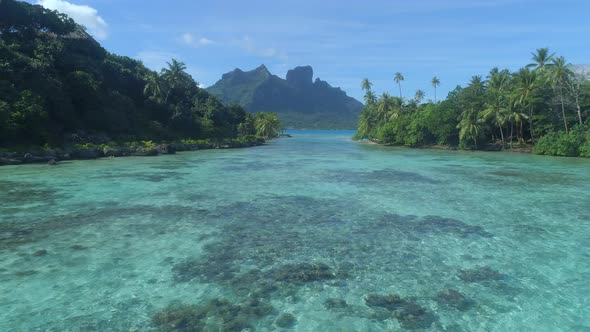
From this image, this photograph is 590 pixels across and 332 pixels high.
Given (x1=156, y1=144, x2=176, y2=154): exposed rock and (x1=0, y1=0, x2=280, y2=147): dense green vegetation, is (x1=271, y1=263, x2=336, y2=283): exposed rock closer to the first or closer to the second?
(x1=0, y1=0, x2=280, y2=147): dense green vegetation

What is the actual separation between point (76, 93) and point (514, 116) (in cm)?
6582

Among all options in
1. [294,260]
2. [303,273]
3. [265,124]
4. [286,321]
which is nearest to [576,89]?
[294,260]

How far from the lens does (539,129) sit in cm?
5138

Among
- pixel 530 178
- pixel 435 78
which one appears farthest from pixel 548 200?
pixel 435 78

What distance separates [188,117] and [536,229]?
2672 inches

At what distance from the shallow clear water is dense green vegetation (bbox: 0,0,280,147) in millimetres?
26156

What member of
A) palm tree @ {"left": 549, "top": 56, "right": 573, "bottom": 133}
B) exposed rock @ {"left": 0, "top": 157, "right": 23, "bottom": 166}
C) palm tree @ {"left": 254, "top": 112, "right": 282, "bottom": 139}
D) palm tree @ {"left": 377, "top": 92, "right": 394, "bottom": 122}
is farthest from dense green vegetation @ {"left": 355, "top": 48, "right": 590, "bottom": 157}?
exposed rock @ {"left": 0, "top": 157, "right": 23, "bottom": 166}

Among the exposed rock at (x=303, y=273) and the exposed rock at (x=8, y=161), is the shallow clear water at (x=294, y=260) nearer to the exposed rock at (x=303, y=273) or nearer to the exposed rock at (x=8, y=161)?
the exposed rock at (x=303, y=273)

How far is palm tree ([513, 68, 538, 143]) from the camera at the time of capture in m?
49.8

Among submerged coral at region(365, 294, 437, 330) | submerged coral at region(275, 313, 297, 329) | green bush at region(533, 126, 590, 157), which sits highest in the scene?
green bush at region(533, 126, 590, 157)

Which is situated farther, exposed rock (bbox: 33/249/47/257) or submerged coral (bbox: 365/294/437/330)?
exposed rock (bbox: 33/249/47/257)

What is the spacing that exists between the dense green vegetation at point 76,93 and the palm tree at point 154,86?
0.19 m

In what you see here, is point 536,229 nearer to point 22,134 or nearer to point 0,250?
point 0,250

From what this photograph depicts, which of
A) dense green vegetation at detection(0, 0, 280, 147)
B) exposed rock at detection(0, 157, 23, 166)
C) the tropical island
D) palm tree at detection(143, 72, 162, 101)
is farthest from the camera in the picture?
palm tree at detection(143, 72, 162, 101)
